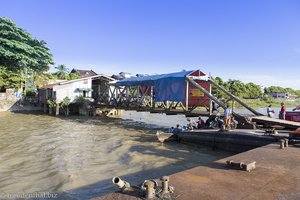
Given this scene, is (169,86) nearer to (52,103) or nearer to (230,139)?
(230,139)

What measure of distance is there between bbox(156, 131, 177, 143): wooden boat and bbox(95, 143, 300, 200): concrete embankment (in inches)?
362

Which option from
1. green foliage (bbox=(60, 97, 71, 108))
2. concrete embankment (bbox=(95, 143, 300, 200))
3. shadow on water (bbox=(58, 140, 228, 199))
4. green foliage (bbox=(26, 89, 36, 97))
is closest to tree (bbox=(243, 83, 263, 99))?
green foliage (bbox=(26, 89, 36, 97))

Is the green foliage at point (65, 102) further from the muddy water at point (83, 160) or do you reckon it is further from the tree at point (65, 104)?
the muddy water at point (83, 160)

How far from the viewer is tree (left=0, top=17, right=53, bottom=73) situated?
1439 inches

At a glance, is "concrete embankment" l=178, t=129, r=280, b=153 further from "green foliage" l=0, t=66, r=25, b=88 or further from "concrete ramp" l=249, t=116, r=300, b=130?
"green foliage" l=0, t=66, r=25, b=88

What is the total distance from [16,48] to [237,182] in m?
38.5

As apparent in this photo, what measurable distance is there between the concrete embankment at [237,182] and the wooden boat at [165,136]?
9.21 meters

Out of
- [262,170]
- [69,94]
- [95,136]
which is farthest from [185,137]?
[69,94]

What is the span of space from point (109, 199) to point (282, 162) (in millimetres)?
4618

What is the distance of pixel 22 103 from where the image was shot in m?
35.3

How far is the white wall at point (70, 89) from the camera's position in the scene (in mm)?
31859

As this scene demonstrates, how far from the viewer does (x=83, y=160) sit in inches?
458

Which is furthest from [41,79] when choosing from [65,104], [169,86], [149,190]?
[149,190]

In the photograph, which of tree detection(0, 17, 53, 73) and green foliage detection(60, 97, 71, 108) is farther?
tree detection(0, 17, 53, 73)
